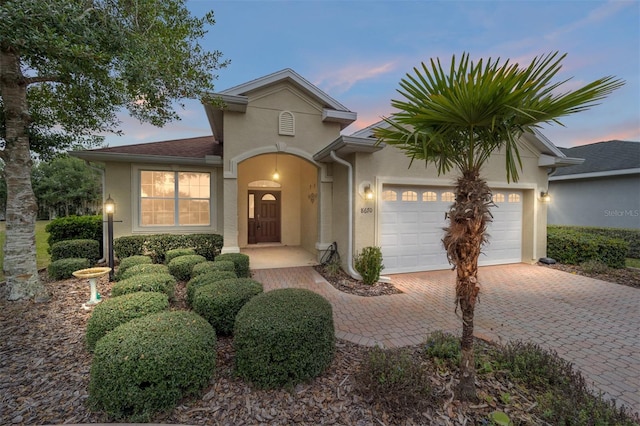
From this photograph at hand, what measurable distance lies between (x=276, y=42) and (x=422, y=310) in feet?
32.4

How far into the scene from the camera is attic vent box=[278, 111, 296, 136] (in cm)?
793

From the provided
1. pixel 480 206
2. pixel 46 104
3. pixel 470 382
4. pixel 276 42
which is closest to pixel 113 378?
pixel 470 382

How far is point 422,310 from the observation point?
483 cm

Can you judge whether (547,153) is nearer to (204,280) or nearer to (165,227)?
(204,280)

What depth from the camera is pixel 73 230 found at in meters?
8.65

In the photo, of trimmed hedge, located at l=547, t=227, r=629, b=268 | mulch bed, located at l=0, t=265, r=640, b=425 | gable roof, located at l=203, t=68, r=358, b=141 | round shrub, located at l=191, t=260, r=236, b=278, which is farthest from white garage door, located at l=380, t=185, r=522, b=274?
mulch bed, located at l=0, t=265, r=640, b=425

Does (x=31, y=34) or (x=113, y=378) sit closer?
(x=113, y=378)

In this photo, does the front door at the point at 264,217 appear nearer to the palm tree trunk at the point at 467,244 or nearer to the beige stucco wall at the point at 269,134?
the beige stucco wall at the point at 269,134

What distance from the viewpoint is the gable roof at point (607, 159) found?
34.7 ft

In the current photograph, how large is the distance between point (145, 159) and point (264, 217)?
496 cm

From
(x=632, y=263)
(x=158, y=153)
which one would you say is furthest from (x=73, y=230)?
(x=632, y=263)

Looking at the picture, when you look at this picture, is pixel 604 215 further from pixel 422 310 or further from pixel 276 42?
pixel 276 42

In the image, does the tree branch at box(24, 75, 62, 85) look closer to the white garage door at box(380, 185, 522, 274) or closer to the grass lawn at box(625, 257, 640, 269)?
the white garage door at box(380, 185, 522, 274)

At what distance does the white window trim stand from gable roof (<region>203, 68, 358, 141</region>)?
71.8 inches
